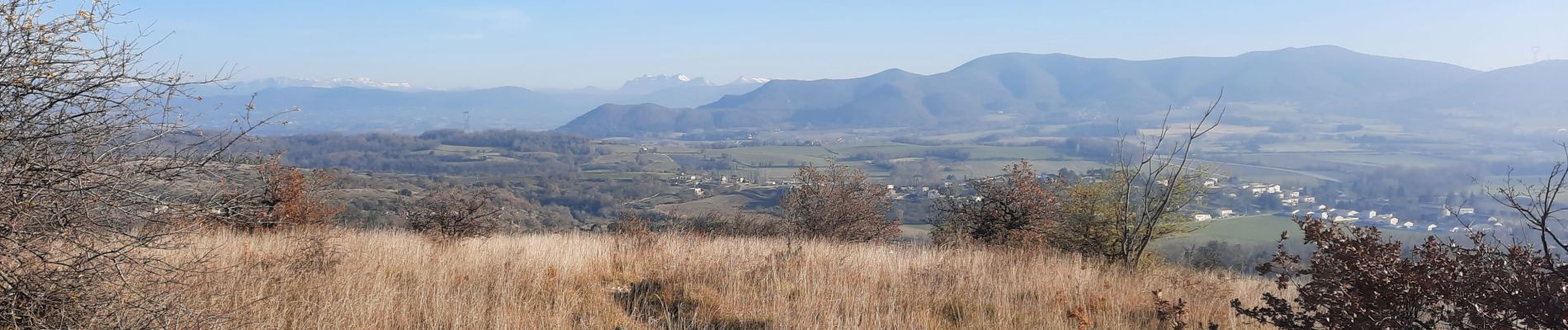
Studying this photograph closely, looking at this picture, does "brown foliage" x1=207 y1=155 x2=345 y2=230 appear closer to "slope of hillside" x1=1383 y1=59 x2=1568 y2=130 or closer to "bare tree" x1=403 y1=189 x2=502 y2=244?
"bare tree" x1=403 y1=189 x2=502 y2=244

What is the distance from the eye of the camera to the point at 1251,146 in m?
104

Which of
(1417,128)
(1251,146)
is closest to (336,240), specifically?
(1251,146)

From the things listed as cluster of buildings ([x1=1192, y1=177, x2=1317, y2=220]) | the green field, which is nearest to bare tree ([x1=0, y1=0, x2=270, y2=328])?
the green field

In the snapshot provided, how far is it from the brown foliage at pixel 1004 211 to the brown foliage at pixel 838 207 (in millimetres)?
1348

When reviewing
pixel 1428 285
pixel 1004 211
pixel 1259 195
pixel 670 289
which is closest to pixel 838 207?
pixel 1004 211

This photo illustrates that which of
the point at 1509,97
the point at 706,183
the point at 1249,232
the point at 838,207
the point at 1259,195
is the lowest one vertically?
the point at 706,183

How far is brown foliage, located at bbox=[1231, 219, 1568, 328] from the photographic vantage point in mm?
2858

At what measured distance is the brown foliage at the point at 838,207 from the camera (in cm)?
1376

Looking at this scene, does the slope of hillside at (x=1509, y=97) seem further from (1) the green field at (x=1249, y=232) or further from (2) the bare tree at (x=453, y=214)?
(2) the bare tree at (x=453, y=214)

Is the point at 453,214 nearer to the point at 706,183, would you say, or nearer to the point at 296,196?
the point at 296,196

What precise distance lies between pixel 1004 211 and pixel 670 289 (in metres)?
8.10

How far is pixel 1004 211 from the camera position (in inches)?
489

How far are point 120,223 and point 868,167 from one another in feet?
261

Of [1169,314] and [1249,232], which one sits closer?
[1169,314]
